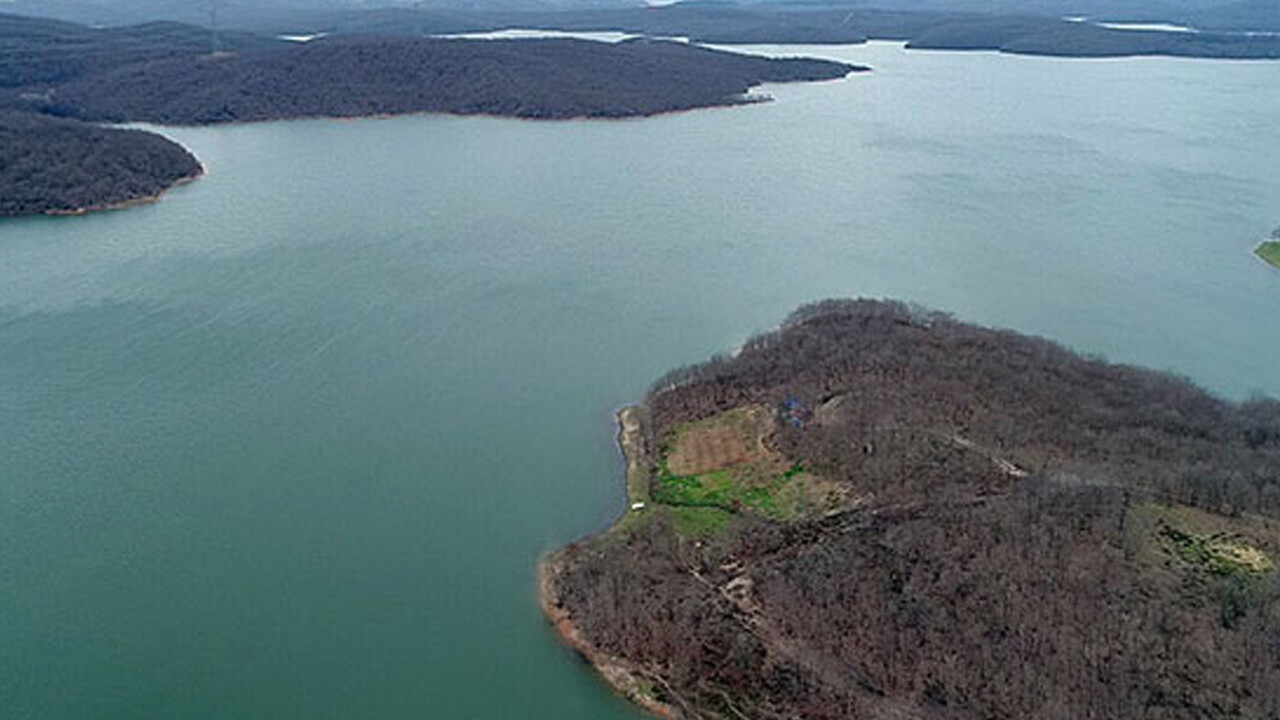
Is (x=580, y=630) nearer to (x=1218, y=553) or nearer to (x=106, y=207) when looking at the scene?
(x=1218, y=553)

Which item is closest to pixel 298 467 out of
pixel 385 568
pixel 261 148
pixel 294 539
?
pixel 294 539

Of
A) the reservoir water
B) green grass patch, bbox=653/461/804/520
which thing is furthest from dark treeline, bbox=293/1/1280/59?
green grass patch, bbox=653/461/804/520

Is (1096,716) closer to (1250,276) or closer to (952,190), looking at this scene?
(1250,276)

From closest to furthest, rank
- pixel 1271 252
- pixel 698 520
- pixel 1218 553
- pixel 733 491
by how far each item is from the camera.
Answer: pixel 1218 553 < pixel 698 520 < pixel 733 491 < pixel 1271 252

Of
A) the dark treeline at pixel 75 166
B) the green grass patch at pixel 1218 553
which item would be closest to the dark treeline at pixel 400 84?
the dark treeline at pixel 75 166

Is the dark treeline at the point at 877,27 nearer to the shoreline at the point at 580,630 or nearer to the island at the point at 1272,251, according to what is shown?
the island at the point at 1272,251

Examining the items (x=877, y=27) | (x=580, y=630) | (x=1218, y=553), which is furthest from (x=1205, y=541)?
(x=877, y=27)
